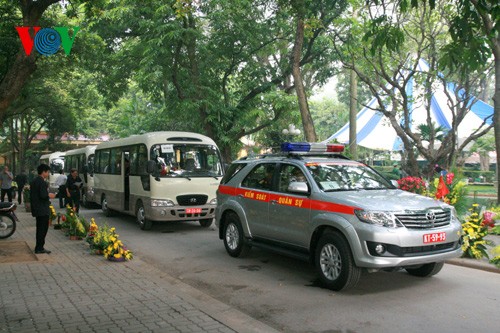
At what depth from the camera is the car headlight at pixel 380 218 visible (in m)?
5.90

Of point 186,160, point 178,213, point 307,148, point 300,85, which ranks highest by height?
point 300,85

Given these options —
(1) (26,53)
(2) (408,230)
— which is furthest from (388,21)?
(1) (26,53)

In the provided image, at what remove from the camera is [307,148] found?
7926mm

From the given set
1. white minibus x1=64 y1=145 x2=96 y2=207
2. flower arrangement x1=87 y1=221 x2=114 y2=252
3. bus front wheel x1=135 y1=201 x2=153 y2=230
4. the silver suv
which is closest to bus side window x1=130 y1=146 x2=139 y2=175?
bus front wheel x1=135 y1=201 x2=153 y2=230

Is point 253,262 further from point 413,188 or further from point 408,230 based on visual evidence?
point 413,188

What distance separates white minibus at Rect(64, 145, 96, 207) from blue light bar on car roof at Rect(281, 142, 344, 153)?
37.8 ft

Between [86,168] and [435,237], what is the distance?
1578 centimetres

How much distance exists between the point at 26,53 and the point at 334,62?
14.6 metres

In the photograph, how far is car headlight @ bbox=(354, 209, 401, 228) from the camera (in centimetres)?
590

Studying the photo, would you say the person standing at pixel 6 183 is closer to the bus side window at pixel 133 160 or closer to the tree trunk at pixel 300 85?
the bus side window at pixel 133 160

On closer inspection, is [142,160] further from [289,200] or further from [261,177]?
[289,200]

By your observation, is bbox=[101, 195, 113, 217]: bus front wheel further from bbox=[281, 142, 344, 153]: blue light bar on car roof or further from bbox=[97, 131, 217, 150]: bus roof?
bbox=[281, 142, 344, 153]: blue light bar on car roof

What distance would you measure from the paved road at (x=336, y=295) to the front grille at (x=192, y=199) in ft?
8.64

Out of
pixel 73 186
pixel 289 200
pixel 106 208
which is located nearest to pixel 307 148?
pixel 289 200
